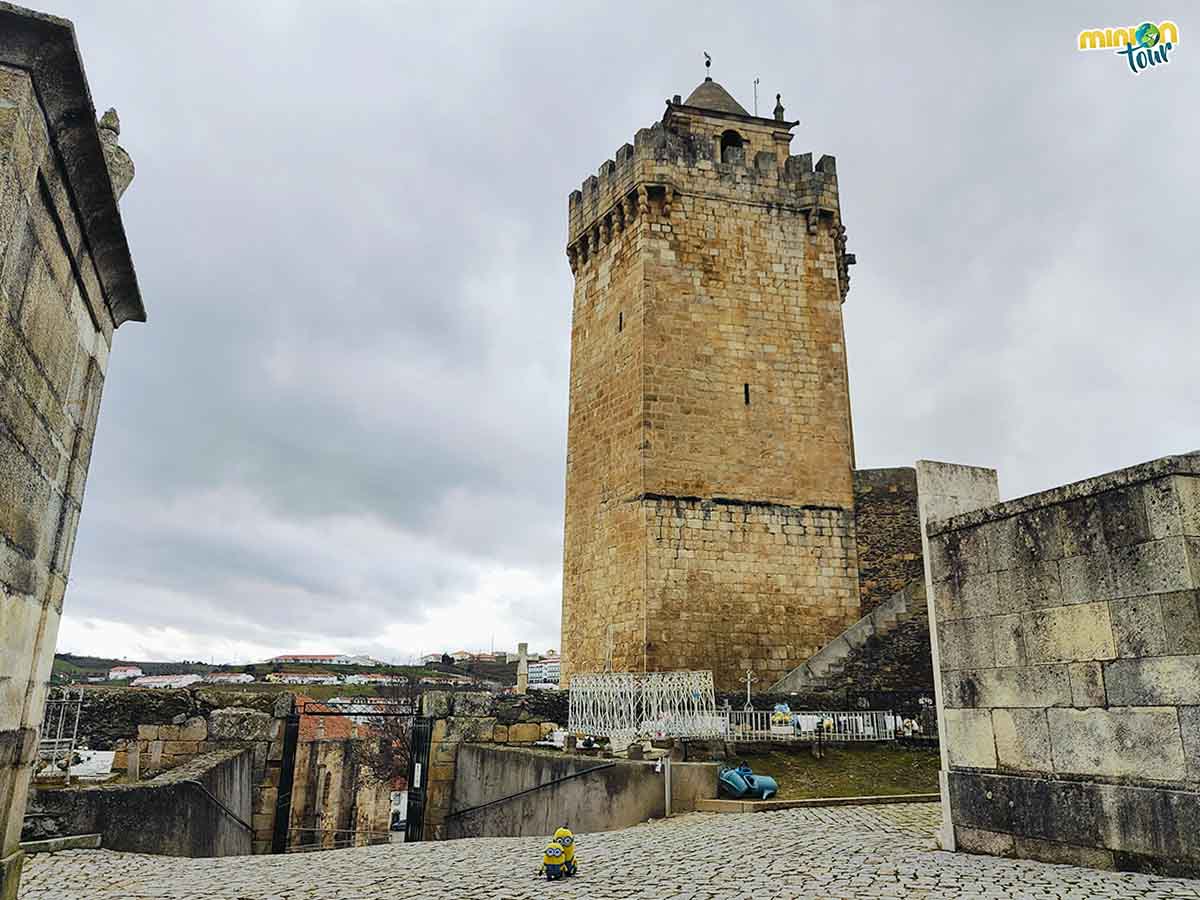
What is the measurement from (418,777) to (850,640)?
→ 30.4 feet

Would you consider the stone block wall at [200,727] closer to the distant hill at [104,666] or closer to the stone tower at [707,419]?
the stone tower at [707,419]

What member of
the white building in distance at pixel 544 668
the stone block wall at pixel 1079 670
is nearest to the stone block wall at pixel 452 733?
the stone block wall at pixel 1079 670

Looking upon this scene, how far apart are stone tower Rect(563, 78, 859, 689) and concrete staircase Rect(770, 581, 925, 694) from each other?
110 cm

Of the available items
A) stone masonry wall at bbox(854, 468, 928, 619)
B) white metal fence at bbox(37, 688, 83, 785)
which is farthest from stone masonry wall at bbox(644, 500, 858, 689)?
white metal fence at bbox(37, 688, 83, 785)

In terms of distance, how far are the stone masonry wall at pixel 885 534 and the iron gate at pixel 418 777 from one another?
10689 millimetres

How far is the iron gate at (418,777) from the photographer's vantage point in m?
13.3

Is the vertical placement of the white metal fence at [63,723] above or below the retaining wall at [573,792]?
above

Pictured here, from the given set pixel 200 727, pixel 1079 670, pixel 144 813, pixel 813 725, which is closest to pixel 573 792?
pixel 144 813

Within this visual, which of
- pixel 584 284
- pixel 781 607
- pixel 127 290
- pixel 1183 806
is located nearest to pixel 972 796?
pixel 1183 806

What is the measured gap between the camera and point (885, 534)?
19.9 meters

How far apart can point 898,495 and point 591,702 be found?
9.77m

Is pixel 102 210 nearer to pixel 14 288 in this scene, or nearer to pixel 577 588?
pixel 14 288

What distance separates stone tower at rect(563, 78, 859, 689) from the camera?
60.5 feet

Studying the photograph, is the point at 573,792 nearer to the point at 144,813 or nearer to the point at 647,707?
the point at 647,707
